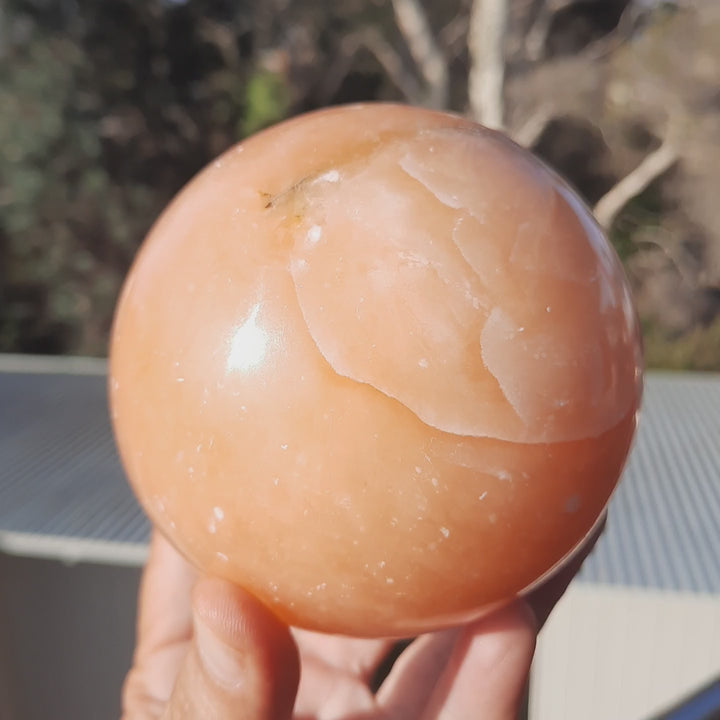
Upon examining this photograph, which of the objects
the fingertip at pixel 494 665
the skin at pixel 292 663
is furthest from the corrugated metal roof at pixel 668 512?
the fingertip at pixel 494 665

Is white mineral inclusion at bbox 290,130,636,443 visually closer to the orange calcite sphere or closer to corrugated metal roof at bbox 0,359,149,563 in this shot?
the orange calcite sphere

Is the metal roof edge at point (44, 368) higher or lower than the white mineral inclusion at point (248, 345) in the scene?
lower

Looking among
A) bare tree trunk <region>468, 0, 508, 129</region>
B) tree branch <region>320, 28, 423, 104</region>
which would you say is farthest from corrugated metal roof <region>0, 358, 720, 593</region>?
tree branch <region>320, 28, 423, 104</region>

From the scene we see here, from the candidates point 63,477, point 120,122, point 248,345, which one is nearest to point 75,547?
point 63,477

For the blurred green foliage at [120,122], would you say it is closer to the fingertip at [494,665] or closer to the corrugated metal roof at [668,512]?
the corrugated metal roof at [668,512]

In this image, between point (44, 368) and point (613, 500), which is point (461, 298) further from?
point (44, 368)

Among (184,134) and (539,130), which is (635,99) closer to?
(539,130)

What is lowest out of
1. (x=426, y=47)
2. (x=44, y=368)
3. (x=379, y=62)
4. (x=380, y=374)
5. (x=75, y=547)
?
(x=44, y=368)
